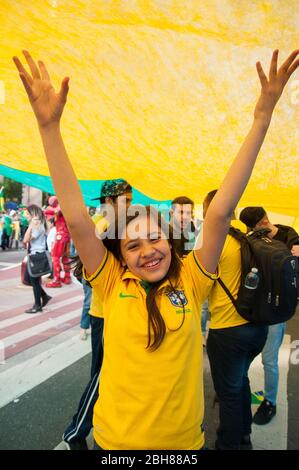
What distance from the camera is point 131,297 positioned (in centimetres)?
150

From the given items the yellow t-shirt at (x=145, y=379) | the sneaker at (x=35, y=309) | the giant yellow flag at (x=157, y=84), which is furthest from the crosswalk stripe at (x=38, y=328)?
the yellow t-shirt at (x=145, y=379)

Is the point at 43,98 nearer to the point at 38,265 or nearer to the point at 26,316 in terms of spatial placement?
the point at 38,265

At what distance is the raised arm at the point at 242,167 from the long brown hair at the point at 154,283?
143 millimetres

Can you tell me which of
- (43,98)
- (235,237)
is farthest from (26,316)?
(43,98)

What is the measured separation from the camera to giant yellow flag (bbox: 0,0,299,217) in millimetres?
1432

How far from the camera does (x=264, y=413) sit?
3068 millimetres

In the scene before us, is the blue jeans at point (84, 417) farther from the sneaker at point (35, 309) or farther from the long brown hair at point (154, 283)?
the sneaker at point (35, 309)

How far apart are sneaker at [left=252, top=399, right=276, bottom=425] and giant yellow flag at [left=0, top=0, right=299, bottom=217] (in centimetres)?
180

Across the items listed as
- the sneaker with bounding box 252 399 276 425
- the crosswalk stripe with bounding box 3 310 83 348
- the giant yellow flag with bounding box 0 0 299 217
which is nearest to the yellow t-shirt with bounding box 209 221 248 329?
the giant yellow flag with bounding box 0 0 299 217

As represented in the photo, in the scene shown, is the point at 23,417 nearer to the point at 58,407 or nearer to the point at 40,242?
the point at 58,407

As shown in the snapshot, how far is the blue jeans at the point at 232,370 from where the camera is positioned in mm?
2369

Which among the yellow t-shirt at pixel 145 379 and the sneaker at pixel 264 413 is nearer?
the yellow t-shirt at pixel 145 379

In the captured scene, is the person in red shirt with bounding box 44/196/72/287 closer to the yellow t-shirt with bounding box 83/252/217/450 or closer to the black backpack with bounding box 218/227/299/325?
the black backpack with bounding box 218/227/299/325
